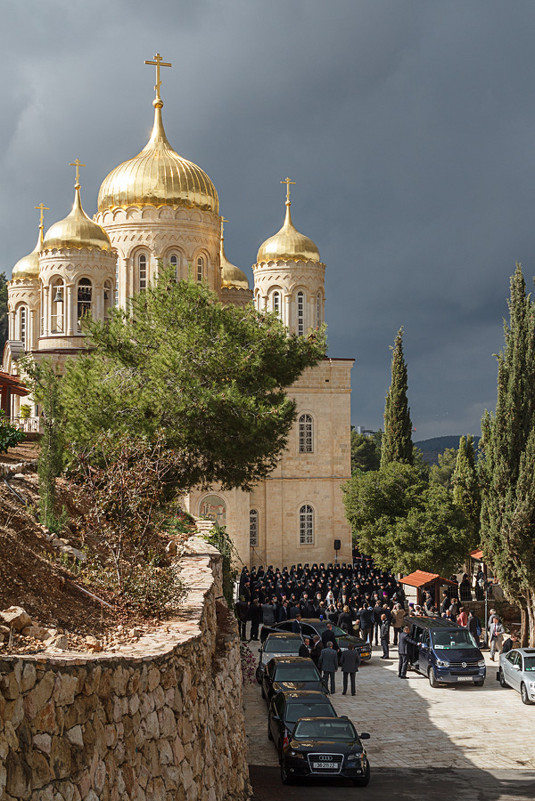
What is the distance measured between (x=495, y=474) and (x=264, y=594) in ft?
28.2

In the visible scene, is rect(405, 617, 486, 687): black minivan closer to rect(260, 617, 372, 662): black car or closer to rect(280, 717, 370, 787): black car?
rect(260, 617, 372, 662): black car

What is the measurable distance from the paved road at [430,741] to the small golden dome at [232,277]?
3212 cm

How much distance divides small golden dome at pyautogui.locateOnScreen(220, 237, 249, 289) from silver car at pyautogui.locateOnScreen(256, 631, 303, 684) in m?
31.5

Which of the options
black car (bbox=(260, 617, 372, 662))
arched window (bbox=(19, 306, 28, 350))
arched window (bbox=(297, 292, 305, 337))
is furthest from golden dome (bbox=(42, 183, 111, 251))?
black car (bbox=(260, 617, 372, 662))

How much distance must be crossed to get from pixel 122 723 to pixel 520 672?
546 inches

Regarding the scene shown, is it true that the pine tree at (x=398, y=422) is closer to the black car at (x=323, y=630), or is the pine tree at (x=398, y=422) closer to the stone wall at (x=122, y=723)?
the black car at (x=323, y=630)

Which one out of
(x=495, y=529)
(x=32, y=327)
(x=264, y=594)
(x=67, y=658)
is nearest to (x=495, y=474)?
(x=495, y=529)

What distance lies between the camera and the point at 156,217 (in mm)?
40312

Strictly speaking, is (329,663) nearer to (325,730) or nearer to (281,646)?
(281,646)

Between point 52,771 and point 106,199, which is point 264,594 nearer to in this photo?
point 106,199

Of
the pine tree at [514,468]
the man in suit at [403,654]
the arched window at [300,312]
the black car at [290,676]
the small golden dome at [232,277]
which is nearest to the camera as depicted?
the black car at [290,676]

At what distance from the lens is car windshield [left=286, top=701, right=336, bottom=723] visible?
1362cm

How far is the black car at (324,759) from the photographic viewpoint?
12.2m

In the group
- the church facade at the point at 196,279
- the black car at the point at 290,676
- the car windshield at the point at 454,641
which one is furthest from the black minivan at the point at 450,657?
the church facade at the point at 196,279
